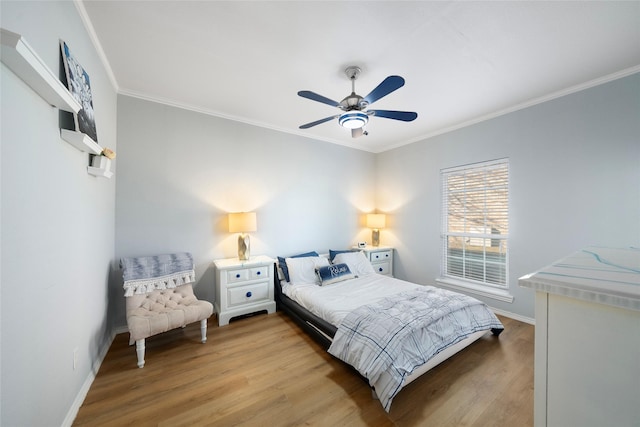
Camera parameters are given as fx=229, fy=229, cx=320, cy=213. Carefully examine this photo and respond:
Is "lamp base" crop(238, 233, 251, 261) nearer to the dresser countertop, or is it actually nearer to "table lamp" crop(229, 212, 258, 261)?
"table lamp" crop(229, 212, 258, 261)

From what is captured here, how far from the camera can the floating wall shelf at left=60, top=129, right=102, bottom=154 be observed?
1.36 m

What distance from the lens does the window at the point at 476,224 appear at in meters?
3.20

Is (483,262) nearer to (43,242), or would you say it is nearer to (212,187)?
(212,187)

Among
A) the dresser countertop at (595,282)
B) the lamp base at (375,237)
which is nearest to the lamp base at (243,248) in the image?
the lamp base at (375,237)

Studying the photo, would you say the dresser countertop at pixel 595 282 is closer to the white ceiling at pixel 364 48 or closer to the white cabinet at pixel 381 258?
the white ceiling at pixel 364 48

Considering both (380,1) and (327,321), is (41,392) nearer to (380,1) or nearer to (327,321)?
(327,321)

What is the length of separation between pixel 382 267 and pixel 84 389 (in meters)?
3.96

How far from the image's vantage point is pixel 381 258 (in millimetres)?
4355

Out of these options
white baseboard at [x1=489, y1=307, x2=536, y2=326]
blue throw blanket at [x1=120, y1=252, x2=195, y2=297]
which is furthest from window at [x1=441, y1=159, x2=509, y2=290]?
blue throw blanket at [x1=120, y1=252, x2=195, y2=297]

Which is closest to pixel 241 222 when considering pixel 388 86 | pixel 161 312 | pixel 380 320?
pixel 161 312

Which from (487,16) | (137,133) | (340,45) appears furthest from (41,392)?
(487,16)

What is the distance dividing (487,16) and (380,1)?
2.71 feet

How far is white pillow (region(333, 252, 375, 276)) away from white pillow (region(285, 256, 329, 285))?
303 mm

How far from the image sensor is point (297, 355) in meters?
2.25
